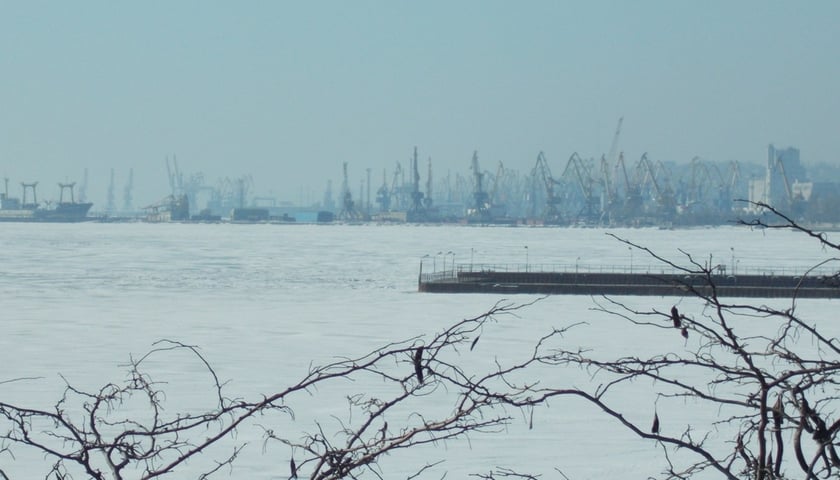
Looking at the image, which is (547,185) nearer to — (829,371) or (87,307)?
(87,307)

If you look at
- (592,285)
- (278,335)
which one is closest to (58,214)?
(592,285)

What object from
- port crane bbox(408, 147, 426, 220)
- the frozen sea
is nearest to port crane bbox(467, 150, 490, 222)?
port crane bbox(408, 147, 426, 220)

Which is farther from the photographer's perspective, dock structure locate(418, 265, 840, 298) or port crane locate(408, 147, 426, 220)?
port crane locate(408, 147, 426, 220)

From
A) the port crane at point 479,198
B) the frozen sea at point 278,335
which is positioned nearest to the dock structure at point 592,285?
the frozen sea at point 278,335

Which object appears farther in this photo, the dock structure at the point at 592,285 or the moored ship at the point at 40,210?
the moored ship at the point at 40,210

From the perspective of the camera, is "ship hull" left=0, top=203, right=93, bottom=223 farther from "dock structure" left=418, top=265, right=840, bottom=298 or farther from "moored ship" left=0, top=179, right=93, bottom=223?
"dock structure" left=418, top=265, right=840, bottom=298

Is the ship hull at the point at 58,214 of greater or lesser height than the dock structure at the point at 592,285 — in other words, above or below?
above

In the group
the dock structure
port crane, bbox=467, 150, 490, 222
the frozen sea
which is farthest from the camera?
port crane, bbox=467, 150, 490, 222

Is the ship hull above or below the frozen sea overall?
above

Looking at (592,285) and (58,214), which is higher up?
(58,214)

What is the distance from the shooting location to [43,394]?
8.58 metres

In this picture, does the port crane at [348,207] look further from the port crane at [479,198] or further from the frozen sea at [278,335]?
the frozen sea at [278,335]

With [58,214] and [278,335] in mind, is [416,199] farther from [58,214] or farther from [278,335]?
[278,335]

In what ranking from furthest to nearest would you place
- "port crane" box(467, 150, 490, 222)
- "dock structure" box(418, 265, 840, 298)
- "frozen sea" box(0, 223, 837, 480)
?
1. "port crane" box(467, 150, 490, 222)
2. "dock structure" box(418, 265, 840, 298)
3. "frozen sea" box(0, 223, 837, 480)
